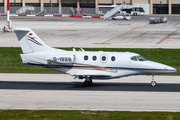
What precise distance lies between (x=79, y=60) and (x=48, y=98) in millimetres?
4924

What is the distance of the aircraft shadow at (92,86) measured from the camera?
88.2 feet

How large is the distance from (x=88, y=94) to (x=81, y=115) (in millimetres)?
6037

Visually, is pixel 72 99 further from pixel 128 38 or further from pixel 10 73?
pixel 128 38

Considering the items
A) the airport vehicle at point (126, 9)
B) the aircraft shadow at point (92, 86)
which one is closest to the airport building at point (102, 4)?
the airport vehicle at point (126, 9)

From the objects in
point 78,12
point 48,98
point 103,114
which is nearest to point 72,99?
point 48,98

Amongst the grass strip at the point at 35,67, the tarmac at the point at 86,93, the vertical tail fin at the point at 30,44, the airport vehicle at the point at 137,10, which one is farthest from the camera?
the airport vehicle at the point at 137,10

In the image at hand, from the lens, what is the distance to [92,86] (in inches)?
1110

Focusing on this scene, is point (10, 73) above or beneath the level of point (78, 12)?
beneath

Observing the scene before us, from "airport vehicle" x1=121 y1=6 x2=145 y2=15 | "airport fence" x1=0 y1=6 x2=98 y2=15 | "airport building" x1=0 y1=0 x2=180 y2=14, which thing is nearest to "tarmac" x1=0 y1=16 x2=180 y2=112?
"airport fence" x1=0 y1=6 x2=98 y2=15

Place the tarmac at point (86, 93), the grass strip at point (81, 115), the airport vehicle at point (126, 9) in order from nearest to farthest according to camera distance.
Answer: the grass strip at point (81, 115), the tarmac at point (86, 93), the airport vehicle at point (126, 9)

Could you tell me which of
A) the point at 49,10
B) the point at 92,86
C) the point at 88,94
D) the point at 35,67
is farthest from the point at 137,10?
the point at 88,94

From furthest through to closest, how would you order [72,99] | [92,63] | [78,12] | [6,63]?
[78,12] < [6,63] < [92,63] < [72,99]

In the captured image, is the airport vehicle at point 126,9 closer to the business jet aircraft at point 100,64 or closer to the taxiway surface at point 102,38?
the taxiway surface at point 102,38

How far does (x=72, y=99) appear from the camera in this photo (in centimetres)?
2320
